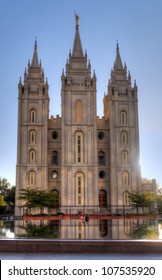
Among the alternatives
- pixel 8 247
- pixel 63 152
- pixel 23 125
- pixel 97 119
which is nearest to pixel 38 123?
pixel 23 125

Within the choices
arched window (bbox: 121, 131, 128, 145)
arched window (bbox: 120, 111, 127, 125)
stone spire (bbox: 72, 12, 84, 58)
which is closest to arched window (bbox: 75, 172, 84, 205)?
arched window (bbox: 121, 131, 128, 145)

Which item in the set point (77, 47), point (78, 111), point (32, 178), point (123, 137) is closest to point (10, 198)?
point (32, 178)

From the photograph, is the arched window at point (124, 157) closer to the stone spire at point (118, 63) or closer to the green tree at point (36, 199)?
the stone spire at point (118, 63)

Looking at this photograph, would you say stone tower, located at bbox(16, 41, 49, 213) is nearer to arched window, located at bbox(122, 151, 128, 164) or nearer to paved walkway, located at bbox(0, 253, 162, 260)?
arched window, located at bbox(122, 151, 128, 164)

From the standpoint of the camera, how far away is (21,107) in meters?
47.6

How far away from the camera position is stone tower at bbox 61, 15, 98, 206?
44844 millimetres

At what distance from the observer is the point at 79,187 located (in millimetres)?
45344

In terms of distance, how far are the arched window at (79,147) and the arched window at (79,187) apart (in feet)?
6.62

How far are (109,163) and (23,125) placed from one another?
43.2 feet

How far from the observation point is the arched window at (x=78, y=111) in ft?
155

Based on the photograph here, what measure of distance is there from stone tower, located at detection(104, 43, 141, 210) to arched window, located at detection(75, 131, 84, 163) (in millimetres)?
4096

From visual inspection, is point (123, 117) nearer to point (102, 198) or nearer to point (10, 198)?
point (102, 198)

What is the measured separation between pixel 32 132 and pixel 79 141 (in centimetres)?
666

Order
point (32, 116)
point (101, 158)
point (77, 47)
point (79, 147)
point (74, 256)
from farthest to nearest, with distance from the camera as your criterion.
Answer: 1. point (77, 47)
2. point (101, 158)
3. point (32, 116)
4. point (79, 147)
5. point (74, 256)
